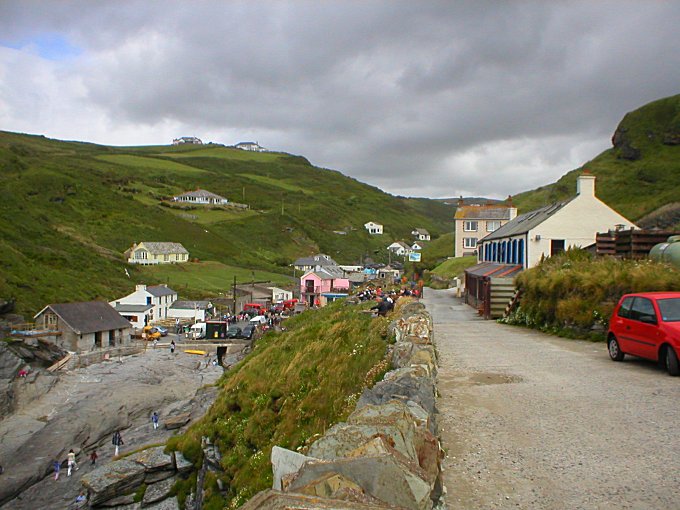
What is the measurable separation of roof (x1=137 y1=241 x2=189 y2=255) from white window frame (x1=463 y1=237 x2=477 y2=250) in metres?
50.0

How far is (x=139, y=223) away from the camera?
343 feet

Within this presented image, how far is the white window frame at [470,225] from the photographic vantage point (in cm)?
6783

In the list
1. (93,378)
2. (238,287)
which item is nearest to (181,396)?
(93,378)

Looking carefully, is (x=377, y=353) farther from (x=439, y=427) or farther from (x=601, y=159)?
(x=601, y=159)

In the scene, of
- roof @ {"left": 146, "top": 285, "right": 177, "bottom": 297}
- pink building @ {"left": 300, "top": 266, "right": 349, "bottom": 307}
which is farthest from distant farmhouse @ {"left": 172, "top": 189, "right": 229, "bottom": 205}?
roof @ {"left": 146, "top": 285, "right": 177, "bottom": 297}

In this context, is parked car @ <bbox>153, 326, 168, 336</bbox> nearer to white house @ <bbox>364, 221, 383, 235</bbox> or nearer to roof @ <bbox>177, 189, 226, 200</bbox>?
roof @ <bbox>177, 189, 226, 200</bbox>

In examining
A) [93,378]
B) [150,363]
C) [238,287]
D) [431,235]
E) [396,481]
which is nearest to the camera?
[396,481]

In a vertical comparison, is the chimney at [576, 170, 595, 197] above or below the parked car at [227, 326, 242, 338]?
above

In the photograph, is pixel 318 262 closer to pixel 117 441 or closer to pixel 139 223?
pixel 139 223

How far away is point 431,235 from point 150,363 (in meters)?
139

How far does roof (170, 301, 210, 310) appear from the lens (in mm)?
62500

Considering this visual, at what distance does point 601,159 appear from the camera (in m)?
81.6

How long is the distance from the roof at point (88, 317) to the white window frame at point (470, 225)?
42.2 meters

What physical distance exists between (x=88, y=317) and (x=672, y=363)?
4994 centimetres
